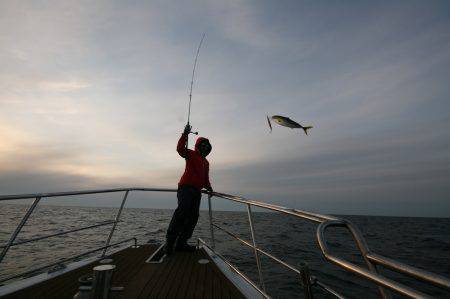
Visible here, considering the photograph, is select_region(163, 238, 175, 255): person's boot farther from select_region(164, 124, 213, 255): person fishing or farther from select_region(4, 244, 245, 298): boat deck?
select_region(4, 244, 245, 298): boat deck

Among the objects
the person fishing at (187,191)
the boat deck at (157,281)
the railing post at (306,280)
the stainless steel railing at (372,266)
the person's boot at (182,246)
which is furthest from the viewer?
the person's boot at (182,246)

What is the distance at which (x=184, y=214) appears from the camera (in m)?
4.58

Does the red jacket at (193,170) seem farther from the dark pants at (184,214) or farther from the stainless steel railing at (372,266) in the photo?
the stainless steel railing at (372,266)

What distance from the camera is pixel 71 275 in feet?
11.0

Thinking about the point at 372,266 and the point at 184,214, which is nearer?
the point at 372,266

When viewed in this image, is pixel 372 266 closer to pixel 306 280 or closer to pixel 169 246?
pixel 306 280

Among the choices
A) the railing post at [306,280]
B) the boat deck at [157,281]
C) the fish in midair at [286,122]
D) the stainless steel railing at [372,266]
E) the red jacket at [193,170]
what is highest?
the fish in midair at [286,122]

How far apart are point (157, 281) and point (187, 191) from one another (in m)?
1.61

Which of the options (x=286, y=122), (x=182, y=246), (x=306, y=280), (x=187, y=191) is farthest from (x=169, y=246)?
(x=286, y=122)

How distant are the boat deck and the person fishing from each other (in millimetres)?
435

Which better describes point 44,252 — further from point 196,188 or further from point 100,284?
point 100,284

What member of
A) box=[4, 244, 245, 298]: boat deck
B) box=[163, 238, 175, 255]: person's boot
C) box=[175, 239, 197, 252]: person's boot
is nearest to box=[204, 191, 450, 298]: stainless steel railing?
box=[4, 244, 245, 298]: boat deck

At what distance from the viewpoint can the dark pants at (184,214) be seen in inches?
180

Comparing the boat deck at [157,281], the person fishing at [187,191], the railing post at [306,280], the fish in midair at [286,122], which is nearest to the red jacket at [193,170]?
the person fishing at [187,191]
